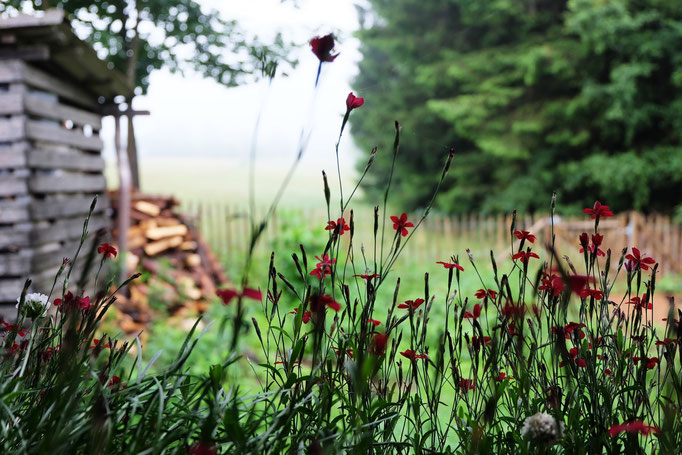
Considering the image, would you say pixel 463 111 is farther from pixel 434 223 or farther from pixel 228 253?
pixel 228 253

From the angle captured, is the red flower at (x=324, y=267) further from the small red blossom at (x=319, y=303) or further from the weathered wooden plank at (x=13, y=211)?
the weathered wooden plank at (x=13, y=211)

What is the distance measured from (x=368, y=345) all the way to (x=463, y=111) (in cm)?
1255

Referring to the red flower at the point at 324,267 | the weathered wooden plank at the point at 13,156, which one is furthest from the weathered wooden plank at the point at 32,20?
the red flower at the point at 324,267

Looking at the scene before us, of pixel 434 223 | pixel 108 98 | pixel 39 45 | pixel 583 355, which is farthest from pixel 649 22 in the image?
pixel 583 355

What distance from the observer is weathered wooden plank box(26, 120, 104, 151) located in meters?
5.13

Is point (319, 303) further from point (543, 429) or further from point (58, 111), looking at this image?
point (58, 111)

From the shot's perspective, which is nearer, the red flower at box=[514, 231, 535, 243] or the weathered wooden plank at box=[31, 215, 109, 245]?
the red flower at box=[514, 231, 535, 243]

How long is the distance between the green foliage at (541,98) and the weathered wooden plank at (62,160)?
24.1ft

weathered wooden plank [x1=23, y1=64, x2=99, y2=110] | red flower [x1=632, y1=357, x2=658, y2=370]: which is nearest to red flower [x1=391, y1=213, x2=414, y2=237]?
red flower [x1=632, y1=357, x2=658, y2=370]

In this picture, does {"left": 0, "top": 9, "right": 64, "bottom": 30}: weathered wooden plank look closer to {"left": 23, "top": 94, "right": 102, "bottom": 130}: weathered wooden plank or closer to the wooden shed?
the wooden shed

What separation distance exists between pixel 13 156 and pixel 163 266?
2.60 meters

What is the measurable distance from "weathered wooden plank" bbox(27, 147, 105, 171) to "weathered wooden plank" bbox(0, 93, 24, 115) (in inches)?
14.4

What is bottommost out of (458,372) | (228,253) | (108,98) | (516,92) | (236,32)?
(228,253)

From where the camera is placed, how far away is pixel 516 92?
507 inches
